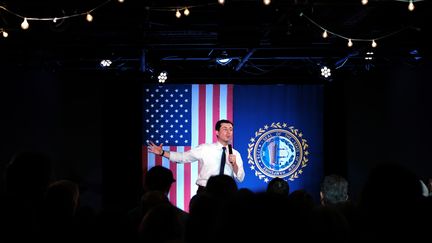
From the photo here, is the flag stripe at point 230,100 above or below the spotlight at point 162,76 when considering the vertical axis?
below

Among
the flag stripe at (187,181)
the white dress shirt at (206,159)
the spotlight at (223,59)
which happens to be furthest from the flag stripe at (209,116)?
the white dress shirt at (206,159)

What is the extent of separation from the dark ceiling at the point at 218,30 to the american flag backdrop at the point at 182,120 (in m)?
0.53

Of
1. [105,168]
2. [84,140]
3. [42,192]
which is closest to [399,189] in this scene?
[42,192]

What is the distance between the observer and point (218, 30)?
7.29 meters

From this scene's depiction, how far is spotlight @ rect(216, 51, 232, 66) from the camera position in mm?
8124

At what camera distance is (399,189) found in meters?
1.79

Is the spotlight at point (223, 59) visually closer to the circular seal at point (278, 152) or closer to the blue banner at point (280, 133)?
the blue banner at point (280, 133)

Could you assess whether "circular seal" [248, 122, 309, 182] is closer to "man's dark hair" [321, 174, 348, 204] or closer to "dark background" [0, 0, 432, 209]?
"dark background" [0, 0, 432, 209]

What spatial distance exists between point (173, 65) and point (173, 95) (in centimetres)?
54

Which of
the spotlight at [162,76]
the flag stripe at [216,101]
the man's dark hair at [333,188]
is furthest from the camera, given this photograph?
the flag stripe at [216,101]

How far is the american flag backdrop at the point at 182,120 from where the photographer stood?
28.2ft

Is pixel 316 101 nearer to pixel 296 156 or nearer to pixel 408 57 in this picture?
pixel 296 156

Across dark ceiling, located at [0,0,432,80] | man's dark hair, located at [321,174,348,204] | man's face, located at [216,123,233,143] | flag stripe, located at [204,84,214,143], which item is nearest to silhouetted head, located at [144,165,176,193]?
man's dark hair, located at [321,174,348,204]

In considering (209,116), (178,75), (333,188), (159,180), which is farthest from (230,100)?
(159,180)
